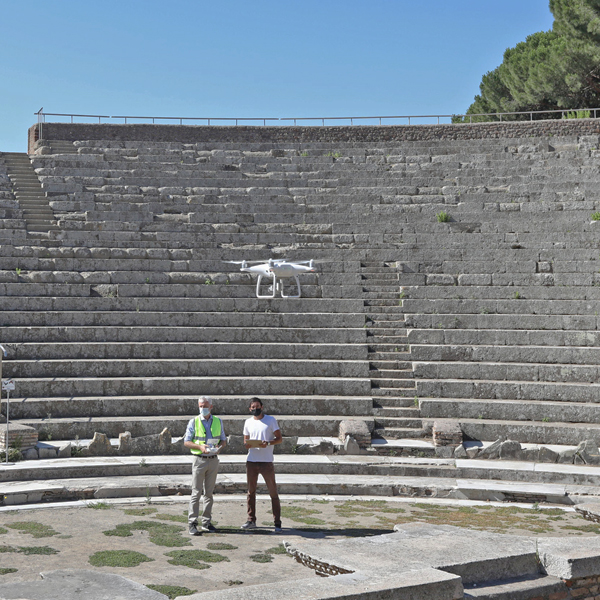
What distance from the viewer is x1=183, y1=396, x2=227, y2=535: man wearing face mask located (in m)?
8.32

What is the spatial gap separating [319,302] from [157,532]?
7.77 m

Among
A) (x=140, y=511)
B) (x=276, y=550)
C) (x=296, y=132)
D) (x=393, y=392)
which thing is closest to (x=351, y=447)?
(x=393, y=392)

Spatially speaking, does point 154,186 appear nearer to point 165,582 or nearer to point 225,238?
point 225,238

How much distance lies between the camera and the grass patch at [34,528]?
8032 millimetres

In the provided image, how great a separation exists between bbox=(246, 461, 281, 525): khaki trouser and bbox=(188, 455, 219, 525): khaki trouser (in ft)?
1.36

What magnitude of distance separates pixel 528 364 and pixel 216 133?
1499 cm

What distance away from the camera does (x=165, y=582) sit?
21.2ft

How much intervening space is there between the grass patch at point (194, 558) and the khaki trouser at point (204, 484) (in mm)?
807

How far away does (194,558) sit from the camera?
723cm

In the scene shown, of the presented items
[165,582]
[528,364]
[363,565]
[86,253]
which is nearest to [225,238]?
[86,253]

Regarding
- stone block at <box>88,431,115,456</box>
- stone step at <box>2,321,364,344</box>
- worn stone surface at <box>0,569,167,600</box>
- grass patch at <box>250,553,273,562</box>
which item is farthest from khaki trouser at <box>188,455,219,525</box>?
stone step at <box>2,321,364,344</box>

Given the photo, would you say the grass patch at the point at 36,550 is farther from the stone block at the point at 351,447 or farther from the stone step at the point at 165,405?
the stone block at the point at 351,447

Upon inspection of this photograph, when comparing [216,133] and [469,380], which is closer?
[469,380]

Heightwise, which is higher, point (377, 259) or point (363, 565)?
point (377, 259)
